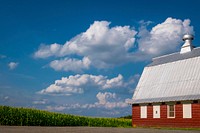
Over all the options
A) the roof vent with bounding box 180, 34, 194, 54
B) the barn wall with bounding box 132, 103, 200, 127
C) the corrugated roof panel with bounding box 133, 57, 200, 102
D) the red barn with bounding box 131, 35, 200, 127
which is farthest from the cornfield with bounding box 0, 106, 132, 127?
the roof vent with bounding box 180, 34, 194, 54

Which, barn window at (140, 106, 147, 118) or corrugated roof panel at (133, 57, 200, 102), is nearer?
corrugated roof panel at (133, 57, 200, 102)

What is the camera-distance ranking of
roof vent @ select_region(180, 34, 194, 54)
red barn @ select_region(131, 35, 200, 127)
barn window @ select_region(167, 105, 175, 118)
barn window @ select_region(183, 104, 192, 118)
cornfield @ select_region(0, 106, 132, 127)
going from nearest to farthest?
cornfield @ select_region(0, 106, 132, 127) → barn window @ select_region(183, 104, 192, 118) → red barn @ select_region(131, 35, 200, 127) → barn window @ select_region(167, 105, 175, 118) → roof vent @ select_region(180, 34, 194, 54)

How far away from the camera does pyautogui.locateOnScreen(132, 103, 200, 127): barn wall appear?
3250 cm

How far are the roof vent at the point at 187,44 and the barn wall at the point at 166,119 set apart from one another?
805 cm

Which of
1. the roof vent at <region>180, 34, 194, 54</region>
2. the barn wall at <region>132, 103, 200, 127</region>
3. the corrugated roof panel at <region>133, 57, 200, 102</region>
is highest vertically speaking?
the roof vent at <region>180, 34, 194, 54</region>

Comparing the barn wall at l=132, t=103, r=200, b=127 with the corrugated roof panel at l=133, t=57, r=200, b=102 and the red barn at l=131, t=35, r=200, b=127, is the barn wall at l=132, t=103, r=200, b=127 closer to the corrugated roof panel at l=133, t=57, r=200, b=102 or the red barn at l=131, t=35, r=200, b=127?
the red barn at l=131, t=35, r=200, b=127

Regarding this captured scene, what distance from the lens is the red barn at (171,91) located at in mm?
33344

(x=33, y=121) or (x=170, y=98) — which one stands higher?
(x=170, y=98)

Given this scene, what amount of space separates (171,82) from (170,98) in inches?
101

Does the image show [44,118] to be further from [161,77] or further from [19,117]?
[161,77]

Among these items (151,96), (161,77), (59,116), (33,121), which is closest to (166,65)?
(161,77)

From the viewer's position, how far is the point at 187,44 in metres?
40.0

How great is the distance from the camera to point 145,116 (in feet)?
127

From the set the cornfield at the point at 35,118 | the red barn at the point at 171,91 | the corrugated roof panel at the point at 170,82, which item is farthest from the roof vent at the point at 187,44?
the cornfield at the point at 35,118
